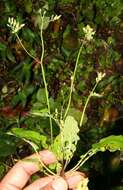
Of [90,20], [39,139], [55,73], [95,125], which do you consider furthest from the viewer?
[90,20]

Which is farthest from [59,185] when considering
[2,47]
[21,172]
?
[2,47]

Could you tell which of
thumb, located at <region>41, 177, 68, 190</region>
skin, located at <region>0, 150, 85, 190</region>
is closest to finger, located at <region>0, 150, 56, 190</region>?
skin, located at <region>0, 150, 85, 190</region>

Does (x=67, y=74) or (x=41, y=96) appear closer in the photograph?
(x=41, y=96)

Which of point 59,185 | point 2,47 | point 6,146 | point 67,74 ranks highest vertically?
point 59,185

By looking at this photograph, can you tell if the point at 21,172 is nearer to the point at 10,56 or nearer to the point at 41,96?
the point at 41,96

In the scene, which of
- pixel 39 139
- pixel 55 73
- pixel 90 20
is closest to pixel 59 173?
pixel 39 139

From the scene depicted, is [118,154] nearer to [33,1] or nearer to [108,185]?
[108,185]

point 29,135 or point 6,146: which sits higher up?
point 29,135
